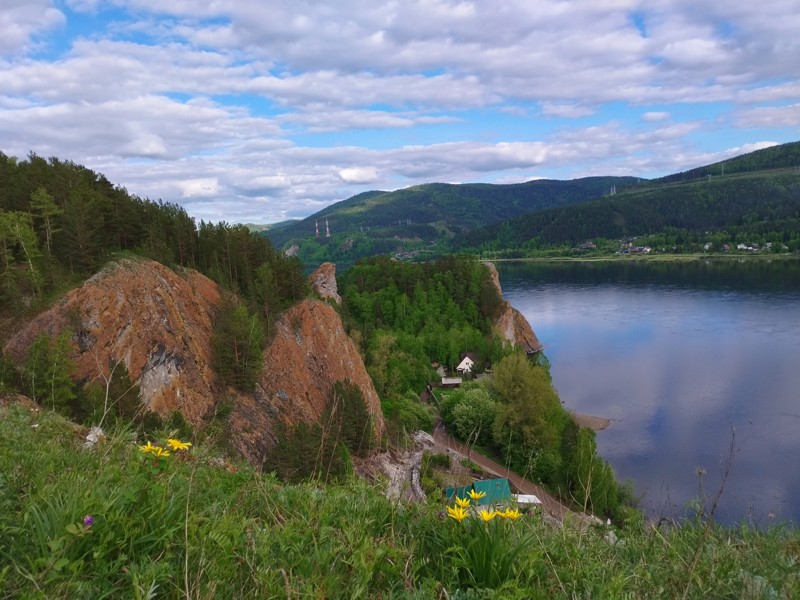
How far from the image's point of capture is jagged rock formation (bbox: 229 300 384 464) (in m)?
21.7

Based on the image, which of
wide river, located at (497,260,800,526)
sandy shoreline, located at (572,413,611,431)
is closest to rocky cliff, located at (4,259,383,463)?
wide river, located at (497,260,800,526)

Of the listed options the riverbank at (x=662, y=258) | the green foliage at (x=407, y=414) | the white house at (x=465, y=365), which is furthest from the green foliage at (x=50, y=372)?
the riverbank at (x=662, y=258)

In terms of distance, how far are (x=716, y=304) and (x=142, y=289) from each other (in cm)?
7299

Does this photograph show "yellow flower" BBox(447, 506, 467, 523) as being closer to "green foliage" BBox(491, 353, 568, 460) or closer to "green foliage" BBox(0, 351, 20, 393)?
"green foliage" BBox(0, 351, 20, 393)

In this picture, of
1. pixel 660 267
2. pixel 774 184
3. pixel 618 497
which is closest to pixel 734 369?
pixel 618 497

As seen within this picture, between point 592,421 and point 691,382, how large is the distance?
11.2 meters

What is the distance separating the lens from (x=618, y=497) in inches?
936

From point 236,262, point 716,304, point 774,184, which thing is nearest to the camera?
point 236,262

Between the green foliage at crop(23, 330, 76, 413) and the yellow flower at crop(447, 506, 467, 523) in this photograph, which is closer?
the yellow flower at crop(447, 506, 467, 523)

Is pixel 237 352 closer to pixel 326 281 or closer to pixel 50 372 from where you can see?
pixel 50 372

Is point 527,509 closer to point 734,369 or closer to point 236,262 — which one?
point 236,262

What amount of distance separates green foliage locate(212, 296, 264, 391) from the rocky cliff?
0.43 m

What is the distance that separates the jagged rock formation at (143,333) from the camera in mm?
18062

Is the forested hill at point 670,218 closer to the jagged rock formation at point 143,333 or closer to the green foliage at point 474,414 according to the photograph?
the green foliage at point 474,414
